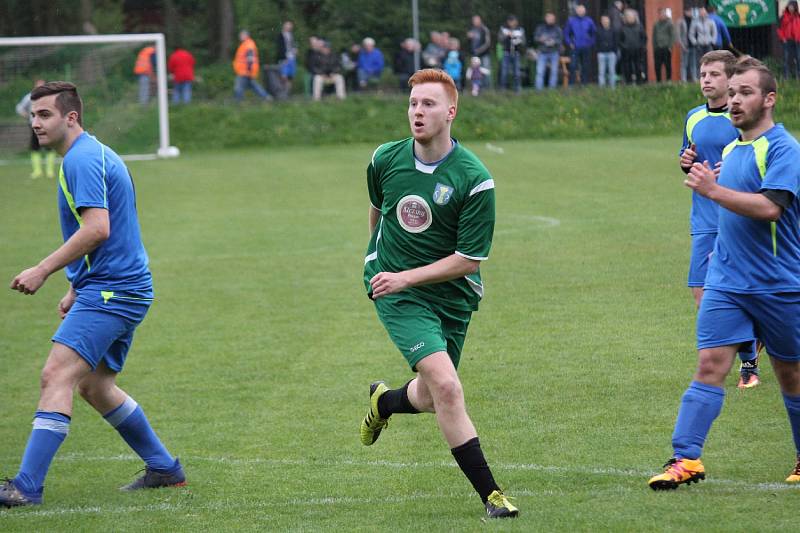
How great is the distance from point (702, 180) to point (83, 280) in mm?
3319

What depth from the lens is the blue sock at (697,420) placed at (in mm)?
5922

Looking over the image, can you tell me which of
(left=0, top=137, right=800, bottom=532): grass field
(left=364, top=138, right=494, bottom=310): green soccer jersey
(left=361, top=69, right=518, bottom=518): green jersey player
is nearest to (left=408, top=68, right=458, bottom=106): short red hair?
(left=361, top=69, right=518, bottom=518): green jersey player

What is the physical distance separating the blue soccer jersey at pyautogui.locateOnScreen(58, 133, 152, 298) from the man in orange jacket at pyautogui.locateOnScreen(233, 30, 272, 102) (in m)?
29.7

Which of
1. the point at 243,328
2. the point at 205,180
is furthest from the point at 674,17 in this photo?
the point at 243,328

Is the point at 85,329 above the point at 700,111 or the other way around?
the other way around

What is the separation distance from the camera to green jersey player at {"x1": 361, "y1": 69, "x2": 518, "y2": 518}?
563 centimetres

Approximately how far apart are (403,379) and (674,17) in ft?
81.5

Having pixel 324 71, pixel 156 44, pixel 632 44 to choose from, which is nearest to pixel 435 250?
pixel 156 44

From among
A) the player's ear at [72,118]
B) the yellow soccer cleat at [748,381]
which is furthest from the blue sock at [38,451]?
the yellow soccer cleat at [748,381]

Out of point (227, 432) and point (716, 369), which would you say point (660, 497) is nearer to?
point (716, 369)

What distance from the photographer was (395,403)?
6.44 metres

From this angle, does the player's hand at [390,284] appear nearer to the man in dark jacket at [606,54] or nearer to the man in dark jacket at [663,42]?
the man in dark jacket at [663,42]

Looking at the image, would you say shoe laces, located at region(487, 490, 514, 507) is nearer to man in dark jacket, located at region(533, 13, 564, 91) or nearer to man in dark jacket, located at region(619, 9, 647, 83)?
man in dark jacket, located at region(619, 9, 647, 83)

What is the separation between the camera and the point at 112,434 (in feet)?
27.1
